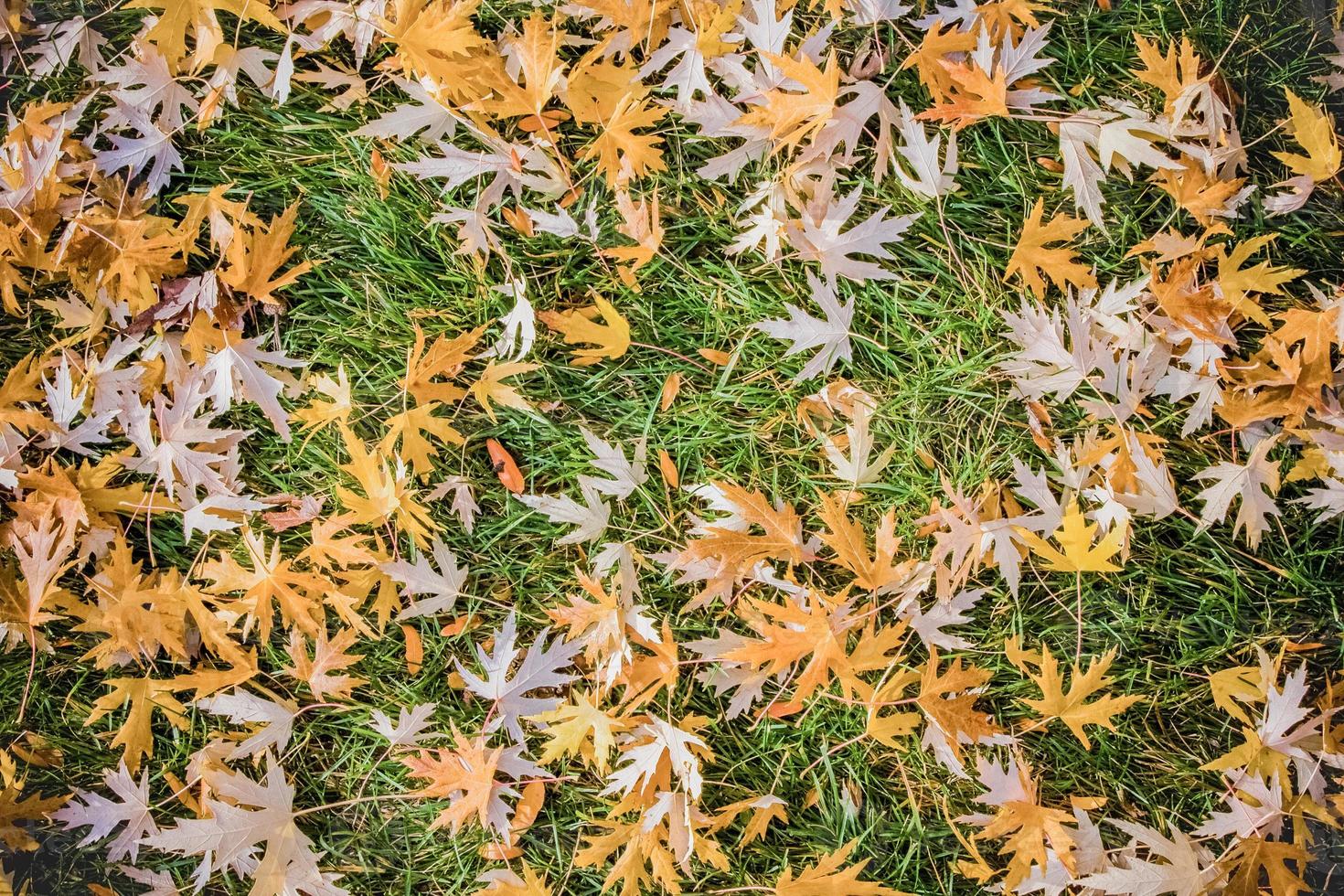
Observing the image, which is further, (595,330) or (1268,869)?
(595,330)

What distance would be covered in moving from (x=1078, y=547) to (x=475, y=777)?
1.33 metres

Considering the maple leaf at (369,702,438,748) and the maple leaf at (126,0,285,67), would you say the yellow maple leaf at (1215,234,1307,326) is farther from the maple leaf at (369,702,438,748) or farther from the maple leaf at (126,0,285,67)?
the maple leaf at (126,0,285,67)

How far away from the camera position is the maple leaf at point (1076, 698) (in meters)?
1.62

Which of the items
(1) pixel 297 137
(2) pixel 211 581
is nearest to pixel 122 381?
(2) pixel 211 581

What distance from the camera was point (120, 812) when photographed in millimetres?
1753

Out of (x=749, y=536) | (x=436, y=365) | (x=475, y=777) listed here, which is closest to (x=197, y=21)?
(x=436, y=365)

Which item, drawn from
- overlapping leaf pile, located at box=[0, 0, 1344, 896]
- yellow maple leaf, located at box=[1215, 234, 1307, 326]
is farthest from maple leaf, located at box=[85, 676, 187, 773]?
yellow maple leaf, located at box=[1215, 234, 1307, 326]

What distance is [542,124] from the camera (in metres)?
1.71

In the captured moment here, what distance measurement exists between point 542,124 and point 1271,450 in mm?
1715

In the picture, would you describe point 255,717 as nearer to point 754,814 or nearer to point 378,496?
point 378,496

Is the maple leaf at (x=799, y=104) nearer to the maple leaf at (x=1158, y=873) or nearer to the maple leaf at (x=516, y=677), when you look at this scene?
the maple leaf at (x=516, y=677)

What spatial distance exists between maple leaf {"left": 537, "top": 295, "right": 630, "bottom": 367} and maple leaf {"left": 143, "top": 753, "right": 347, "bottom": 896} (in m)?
1.09

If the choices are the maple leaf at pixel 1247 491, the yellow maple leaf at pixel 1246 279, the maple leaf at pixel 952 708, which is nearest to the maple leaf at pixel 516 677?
the maple leaf at pixel 952 708

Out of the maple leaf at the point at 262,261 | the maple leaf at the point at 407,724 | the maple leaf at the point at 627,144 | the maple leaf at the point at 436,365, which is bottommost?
the maple leaf at the point at 407,724
